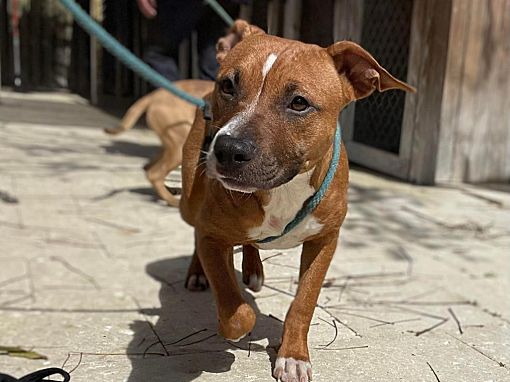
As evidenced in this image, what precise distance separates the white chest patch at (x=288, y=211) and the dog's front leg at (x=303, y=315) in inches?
3.6

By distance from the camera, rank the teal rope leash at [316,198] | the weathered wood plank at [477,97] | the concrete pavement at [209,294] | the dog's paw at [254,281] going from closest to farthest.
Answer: the teal rope leash at [316,198], the concrete pavement at [209,294], the dog's paw at [254,281], the weathered wood plank at [477,97]

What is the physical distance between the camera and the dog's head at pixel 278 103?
1784mm

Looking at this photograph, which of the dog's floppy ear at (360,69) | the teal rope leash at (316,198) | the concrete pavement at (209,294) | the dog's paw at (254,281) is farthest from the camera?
the dog's paw at (254,281)

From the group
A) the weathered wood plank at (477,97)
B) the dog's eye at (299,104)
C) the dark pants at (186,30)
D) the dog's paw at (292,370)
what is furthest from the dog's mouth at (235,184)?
the weathered wood plank at (477,97)

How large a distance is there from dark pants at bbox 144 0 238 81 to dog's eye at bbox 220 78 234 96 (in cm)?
272

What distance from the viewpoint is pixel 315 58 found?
2.02 m

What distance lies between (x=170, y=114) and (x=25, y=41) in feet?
39.9

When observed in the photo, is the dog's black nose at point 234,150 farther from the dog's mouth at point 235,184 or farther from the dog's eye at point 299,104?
the dog's eye at point 299,104

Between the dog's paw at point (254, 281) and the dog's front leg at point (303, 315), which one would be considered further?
the dog's paw at point (254, 281)

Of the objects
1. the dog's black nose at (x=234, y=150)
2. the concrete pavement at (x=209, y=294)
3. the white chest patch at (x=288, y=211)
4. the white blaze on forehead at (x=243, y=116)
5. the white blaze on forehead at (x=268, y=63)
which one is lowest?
the concrete pavement at (x=209, y=294)

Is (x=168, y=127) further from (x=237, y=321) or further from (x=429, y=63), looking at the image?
(x=237, y=321)

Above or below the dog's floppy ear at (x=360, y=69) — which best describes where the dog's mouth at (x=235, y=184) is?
below

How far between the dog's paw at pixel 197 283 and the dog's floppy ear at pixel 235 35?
1125 millimetres

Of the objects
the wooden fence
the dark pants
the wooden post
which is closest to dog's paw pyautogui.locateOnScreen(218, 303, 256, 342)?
the dark pants
